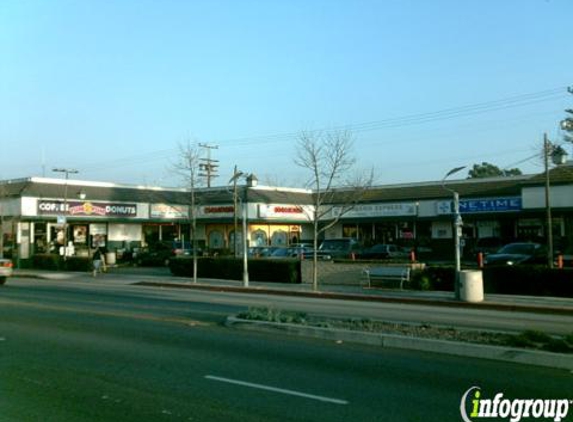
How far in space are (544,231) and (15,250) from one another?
35556 millimetres

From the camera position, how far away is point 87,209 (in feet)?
155

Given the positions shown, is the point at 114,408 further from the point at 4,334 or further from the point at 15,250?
the point at 15,250

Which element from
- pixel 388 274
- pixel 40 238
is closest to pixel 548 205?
pixel 388 274

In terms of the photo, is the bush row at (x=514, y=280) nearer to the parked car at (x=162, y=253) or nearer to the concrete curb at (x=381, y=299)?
the concrete curb at (x=381, y=299)

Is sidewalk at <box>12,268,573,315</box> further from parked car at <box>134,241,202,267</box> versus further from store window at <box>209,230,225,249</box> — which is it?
store window at <box>209,230,225,249</box>

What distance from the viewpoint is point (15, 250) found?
4581cm

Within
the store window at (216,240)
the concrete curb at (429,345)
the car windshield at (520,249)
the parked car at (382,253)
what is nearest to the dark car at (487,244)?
the parked car at (382,253)

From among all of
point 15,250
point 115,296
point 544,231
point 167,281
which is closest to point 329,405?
point 115,296

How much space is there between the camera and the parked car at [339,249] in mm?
40844

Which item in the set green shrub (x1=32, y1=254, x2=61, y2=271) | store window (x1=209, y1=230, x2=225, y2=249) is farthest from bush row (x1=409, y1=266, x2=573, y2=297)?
store window (x1=209, y1=230, x2=225, y2=249)

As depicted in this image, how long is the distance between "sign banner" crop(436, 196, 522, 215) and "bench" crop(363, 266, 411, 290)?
1593cm

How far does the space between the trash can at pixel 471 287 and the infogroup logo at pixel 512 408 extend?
14567 millimetres

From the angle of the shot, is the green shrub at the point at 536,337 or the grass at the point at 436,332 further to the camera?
the green shrub at the point at 536,337

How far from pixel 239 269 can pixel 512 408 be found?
2657cm
